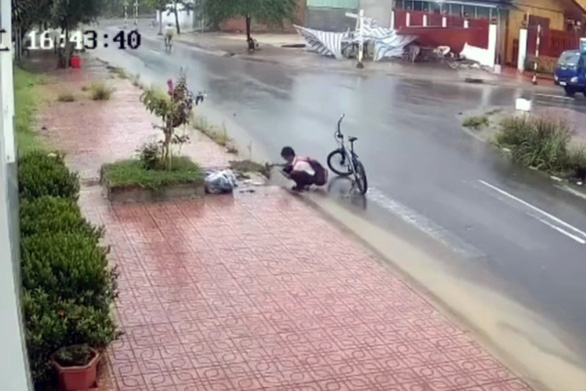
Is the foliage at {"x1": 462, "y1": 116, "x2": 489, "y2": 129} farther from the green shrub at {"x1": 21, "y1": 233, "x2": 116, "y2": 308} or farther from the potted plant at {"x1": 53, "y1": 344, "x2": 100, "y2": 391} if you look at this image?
the potted plant at {"x1": 53, "y1": 344, "x2": 100, "y2": 391}

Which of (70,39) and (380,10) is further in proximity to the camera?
(380,10)

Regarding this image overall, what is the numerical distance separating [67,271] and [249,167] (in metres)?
7.95

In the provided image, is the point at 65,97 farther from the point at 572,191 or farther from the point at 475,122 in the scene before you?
the point at 572,191

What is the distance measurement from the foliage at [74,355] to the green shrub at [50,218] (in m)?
1.29

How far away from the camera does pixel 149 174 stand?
12602mm

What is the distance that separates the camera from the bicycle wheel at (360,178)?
13.2 metres

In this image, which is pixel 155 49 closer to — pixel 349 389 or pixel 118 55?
pixel 118 55

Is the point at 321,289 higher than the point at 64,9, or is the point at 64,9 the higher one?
the point at 64,9

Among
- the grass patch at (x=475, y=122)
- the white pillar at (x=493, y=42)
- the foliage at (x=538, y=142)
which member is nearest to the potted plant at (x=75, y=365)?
the foliage at (x=538, y=142)

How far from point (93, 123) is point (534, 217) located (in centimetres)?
995

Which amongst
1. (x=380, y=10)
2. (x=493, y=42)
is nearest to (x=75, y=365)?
(x=493, y=42)

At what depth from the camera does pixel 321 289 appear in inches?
356

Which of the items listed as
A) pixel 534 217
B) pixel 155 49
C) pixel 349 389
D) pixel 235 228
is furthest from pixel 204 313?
pixel 155 49

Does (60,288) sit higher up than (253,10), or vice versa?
(253,10)
